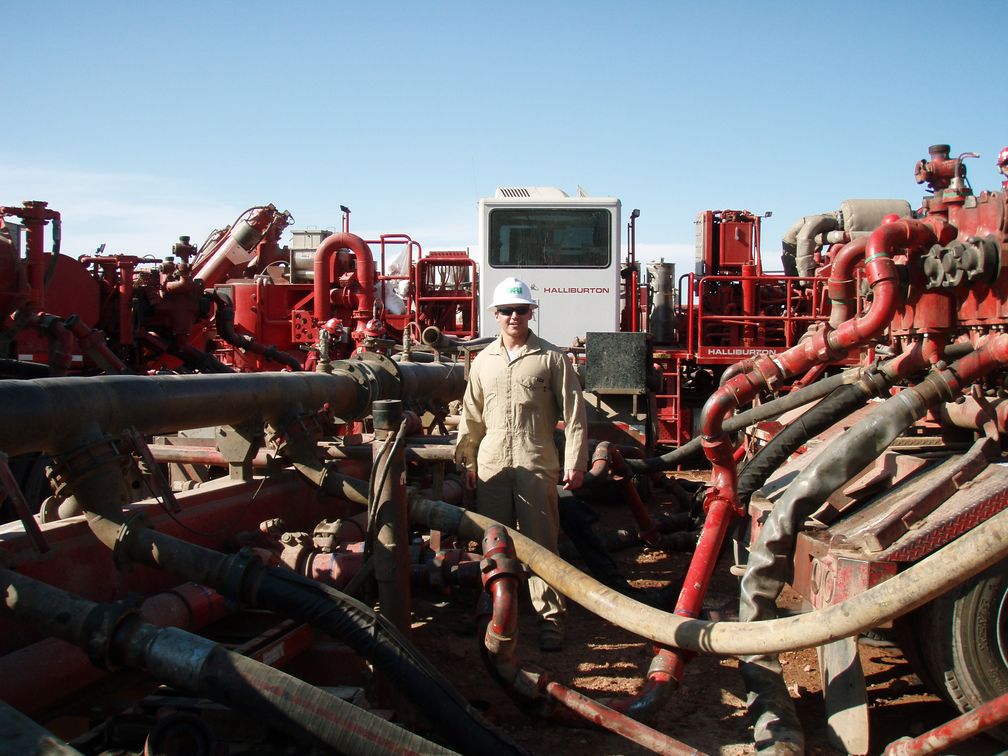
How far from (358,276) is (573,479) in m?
7.87

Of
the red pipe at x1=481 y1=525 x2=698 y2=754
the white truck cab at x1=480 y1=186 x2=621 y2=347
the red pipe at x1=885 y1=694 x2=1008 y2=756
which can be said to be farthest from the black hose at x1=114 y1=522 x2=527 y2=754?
the white truck cab at x1=480 y1=186 x2=621 y2=347

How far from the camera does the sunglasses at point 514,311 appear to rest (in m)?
4.64

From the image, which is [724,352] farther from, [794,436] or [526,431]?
Result: [526,431]

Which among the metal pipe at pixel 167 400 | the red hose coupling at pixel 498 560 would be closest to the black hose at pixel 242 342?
the metal pipe at pixel 167 400

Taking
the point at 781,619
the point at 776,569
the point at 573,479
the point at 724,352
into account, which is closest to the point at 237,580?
the point at 781,619

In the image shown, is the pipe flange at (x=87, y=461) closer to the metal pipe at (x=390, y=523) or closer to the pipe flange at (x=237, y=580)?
the pipe flange at (x=237, y=580)

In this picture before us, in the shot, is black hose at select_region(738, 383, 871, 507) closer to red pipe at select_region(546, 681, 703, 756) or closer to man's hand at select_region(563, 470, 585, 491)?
man's hand at select_region(563, 470, 585, 491)

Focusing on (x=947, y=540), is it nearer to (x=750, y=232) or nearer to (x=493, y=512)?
(x=493, y=512)

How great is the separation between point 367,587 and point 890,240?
118 inches

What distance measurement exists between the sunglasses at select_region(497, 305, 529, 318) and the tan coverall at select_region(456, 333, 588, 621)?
7.8 inches

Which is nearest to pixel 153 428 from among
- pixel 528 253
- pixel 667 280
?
pixel 528 253

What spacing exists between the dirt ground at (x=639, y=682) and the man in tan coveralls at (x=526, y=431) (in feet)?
1.07

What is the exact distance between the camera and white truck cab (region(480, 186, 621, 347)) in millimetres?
9828

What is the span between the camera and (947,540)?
3.44m
